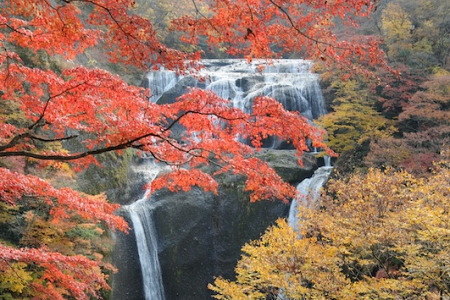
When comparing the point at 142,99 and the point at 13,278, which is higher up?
the point at 142,99

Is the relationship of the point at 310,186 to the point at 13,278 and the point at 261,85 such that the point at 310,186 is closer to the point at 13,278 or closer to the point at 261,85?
the point at 261,85

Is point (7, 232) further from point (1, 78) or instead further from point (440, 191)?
point (440, 191)

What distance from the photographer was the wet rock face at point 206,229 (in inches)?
513

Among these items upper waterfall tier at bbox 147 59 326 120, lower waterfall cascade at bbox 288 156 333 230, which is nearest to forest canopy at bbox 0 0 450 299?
lower waterfall cascade at bbox 288 156 333 230

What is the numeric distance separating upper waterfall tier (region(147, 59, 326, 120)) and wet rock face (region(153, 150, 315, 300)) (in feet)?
15.8

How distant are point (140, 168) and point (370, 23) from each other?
18625 millimetres

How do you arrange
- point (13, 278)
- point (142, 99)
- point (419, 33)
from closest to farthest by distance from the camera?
1. point (142, 99)
2. point (13, 278)
3. point (419, 33)

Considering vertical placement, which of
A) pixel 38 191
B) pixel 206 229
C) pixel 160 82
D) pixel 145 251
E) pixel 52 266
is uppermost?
pixel 160 82

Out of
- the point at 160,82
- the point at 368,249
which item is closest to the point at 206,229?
the point at 368,249

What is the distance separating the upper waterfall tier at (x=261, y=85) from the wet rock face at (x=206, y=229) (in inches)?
190

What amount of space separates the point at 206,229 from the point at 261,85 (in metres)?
8.93

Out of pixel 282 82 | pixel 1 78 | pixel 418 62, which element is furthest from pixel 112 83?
pixel 418 62

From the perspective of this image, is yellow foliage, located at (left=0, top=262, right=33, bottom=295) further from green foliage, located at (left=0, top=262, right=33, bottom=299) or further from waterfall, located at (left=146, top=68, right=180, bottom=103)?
waterfall, located at (left=146, top=68, right=180, bottom=103)

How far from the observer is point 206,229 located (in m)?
13.5
